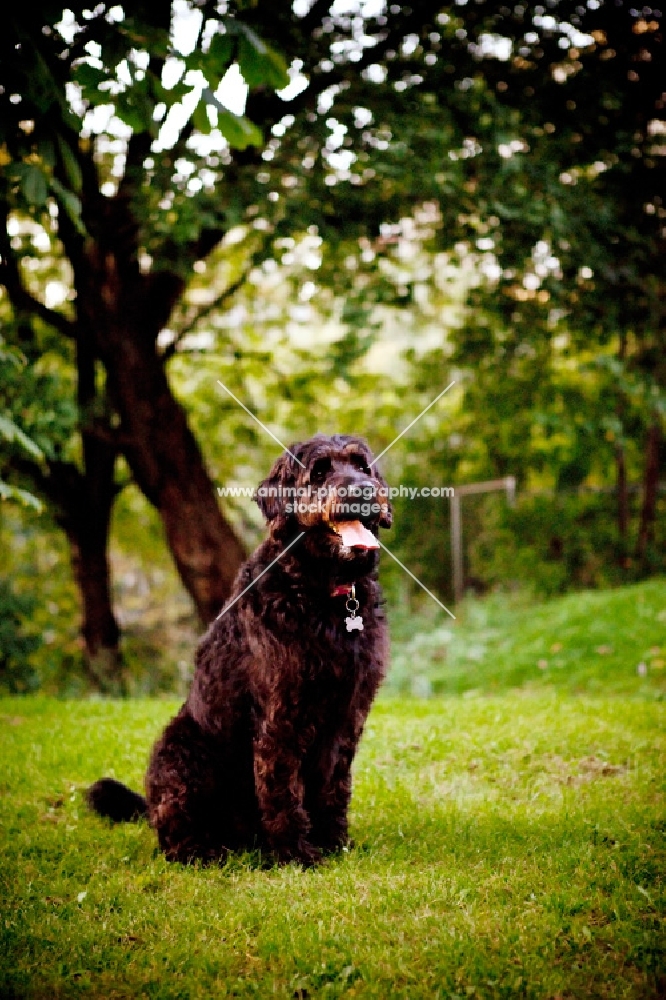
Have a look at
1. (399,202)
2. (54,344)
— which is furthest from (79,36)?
(54,344)

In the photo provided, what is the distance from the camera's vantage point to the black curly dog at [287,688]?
3.95 m

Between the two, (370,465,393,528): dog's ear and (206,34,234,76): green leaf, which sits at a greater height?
(206,34,234,76): green leaf

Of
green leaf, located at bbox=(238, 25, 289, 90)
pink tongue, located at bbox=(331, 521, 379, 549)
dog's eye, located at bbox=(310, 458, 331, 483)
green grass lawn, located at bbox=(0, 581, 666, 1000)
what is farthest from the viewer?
dog's eye, located at bbox=(310, 458, 331, 483)

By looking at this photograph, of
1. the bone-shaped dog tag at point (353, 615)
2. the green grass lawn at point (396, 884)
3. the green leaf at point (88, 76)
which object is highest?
the green leaf at point (88, 76)

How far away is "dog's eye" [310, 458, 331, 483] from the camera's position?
12.8 feet

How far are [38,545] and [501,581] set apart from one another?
299 inches

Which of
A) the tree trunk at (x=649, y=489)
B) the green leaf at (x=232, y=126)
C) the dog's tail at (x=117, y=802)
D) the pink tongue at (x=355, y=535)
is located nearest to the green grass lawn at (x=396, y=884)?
the dog's tail at (x=117, y=802)

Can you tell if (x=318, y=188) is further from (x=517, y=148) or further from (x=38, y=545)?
(x=38, y=545)

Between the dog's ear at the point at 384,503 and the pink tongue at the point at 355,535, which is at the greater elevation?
the dog's ear at the point at 384,503

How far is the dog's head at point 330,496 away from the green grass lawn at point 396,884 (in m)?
1.47

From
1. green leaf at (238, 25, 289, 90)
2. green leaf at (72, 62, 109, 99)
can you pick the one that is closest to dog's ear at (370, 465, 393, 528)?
green leaf at (238, 25, 289, 90)

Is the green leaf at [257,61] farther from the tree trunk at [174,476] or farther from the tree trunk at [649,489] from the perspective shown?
the tree trunk at [649,489]

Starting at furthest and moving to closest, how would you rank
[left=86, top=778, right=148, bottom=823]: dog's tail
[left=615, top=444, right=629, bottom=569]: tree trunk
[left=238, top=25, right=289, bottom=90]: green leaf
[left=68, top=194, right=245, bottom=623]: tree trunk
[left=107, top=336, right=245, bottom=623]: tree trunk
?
[left=615, top=444, right=629, bottom=569]: tree trunk
[left=107, top=336, right=245, bottom=623]: tree trunk
[left=68, top=194, right=245, bottom=623]: tree trunk
[left=86, top=778, right=148, bottom=823]: dog's tail
[left=238, top=25, right=289, bottom=90]: green leaf

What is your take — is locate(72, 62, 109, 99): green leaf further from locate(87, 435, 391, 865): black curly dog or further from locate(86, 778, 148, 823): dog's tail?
locate(86, 778, 148, 823): dog's tail
